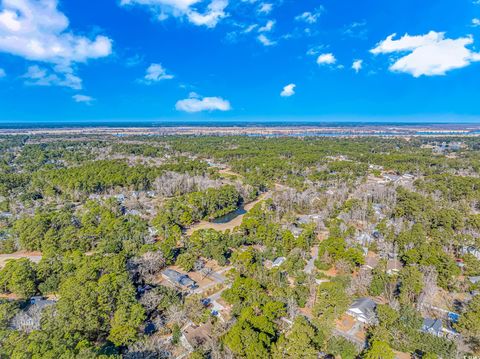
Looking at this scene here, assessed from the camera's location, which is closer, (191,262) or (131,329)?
(131,329)

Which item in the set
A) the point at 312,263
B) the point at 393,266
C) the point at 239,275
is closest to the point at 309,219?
the point at 312,263

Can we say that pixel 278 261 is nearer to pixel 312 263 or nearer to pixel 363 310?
pixel 312 263

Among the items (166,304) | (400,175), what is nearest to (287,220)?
(166,304)

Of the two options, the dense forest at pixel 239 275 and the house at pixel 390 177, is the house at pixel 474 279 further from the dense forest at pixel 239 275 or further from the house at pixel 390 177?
the house at pixel 390 177

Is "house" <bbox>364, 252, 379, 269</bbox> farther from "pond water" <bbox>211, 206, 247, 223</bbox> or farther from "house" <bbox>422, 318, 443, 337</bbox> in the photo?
"pond water" <bbox>211, 206, 247, 223</bbox>

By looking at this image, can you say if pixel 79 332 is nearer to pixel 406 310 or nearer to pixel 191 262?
pixel 191 262

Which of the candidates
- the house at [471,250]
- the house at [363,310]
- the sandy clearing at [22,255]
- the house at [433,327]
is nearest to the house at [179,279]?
the house at [363,310]
